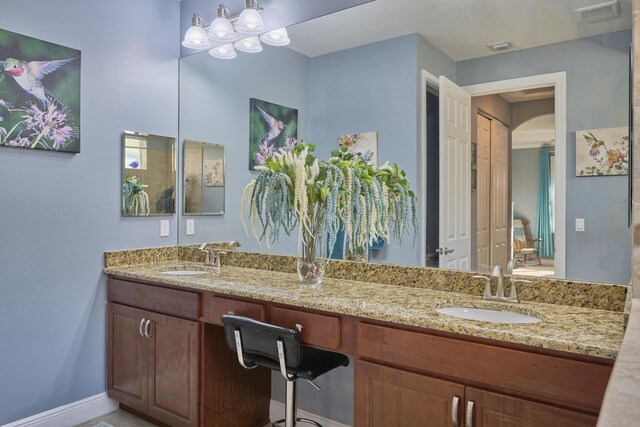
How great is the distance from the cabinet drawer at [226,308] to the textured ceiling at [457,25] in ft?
4.66

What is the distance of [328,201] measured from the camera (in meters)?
2.02

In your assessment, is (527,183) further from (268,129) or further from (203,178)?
(203,178)

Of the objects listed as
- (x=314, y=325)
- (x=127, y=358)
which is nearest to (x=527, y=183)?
(x=314, y=325)

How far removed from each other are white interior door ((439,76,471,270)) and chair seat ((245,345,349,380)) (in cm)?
66

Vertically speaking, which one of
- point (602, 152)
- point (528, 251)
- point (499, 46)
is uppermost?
point (499, 46)

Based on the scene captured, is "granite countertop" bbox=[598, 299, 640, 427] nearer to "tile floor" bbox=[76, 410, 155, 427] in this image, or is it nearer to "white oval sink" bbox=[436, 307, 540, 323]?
"white oval sink" bbox=[436, 307, 540, 323]

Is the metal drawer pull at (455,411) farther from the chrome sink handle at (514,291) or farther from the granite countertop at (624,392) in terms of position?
the granite countertop at (624,392)

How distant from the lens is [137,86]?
2.84 m

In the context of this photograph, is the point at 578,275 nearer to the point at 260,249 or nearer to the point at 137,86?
the point at 260,249

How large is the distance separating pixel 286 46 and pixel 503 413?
85.1 inches

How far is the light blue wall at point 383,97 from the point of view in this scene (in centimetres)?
219

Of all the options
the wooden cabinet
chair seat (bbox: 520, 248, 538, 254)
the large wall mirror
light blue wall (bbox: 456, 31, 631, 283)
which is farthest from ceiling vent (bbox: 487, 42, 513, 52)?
the wooden cabinet

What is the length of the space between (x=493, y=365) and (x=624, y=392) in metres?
0.85

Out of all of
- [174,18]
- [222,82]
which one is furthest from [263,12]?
[174,18]
